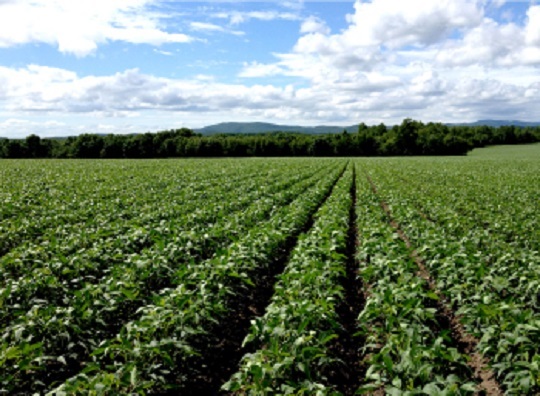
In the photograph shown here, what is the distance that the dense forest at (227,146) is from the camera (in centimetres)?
9344

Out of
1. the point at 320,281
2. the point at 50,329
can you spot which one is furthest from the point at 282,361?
the point at 50,329

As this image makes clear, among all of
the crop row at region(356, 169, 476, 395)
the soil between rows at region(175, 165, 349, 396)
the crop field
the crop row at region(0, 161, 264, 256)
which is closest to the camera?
the crop row at region(356, 169, 476, 395)

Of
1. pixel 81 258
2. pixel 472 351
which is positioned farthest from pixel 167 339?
pixel 472 351

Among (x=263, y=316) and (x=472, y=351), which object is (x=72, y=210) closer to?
(x=263, y=316)

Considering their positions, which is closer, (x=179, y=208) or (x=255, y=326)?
(x=255, y=326)

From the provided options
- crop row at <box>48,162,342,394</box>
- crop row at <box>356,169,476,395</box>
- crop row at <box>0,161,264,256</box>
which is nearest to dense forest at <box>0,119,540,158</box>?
crop row at <box>0,161,264,256</box>

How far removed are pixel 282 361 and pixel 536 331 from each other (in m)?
3.14

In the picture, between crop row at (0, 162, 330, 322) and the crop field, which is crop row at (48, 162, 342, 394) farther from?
crop row at (0, 162, 330, 322)

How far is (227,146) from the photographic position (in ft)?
332

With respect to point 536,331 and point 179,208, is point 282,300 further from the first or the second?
point 179,208

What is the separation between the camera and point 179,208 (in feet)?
50.8

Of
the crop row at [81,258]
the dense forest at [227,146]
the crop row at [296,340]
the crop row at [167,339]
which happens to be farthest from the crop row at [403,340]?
the dense forest at [227,146]

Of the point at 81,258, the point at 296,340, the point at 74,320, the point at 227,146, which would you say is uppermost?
the point at 227,146

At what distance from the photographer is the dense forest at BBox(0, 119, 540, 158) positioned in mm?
93438
